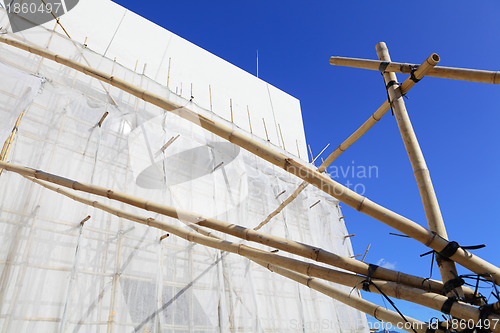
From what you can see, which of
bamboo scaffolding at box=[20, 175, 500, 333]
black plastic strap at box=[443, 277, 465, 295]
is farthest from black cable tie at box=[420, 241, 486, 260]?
bamboo scaffolding at box=[20, 175, 500, 333]

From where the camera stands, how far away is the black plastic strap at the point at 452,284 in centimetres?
143

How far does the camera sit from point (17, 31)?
3918mm

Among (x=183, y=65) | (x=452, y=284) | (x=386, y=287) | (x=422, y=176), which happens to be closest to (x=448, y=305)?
(x=452, y=284)

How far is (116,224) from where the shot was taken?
3.62 m

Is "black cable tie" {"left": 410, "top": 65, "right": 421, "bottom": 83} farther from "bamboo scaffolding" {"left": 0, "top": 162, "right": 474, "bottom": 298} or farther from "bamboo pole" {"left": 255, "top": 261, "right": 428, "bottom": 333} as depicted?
"bamboo pole" {"left": 255, "top": 261, "right": 428, "bottom": 333}

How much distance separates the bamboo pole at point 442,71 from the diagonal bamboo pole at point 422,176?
0.11m

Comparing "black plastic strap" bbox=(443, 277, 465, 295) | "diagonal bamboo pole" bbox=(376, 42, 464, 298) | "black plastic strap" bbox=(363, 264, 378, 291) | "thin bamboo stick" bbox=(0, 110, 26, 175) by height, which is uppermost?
"thin bamboo stick" bbox=(0, 110, 26, 175)

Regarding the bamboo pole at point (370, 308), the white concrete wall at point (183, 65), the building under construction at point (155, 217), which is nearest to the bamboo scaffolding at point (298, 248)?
the building under construction at point (155, 217)

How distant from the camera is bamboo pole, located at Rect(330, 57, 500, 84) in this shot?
6.76 feet

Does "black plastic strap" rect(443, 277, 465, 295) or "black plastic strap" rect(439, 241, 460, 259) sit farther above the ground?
"black plastic strap" rect(439, 241, 460, 259)

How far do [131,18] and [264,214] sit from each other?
5.32m

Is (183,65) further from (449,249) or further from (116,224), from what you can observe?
(449,249)

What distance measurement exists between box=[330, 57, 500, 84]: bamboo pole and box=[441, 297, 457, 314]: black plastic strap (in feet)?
5.04

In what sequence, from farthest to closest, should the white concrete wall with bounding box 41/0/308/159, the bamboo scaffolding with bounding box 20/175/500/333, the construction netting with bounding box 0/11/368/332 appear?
the white concrete wall with bounding box 41/0/308/159
the construction netting with bounding box 0/11/368/332
the bamboo scaffolding with bounding box 20/175/500/333
